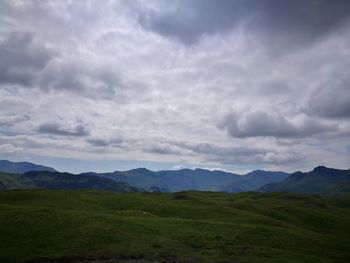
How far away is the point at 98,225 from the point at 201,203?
47192 millimetres

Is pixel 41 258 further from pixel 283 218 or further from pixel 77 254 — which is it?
pixel 283 218

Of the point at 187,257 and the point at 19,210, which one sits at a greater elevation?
the point at 19,210

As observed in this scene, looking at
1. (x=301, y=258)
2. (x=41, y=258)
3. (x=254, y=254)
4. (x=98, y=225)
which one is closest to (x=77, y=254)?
(x=41, y=258)

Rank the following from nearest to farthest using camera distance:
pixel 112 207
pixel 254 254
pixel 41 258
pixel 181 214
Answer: pixel 41 258, pixel 254 254, pixel 181 214, pixel 112 207

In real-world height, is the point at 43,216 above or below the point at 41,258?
above

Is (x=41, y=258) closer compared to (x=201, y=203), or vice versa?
(x=41, y=258)

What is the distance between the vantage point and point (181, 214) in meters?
73.6

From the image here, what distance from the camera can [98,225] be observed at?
45875 millimetres

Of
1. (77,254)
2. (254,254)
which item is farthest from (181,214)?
(77,254)

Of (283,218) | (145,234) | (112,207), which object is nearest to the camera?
(145,234)

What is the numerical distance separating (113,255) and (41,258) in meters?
7.07

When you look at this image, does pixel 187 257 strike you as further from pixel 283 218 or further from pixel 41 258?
pixel 283 218

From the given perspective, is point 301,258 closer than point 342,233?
Yes

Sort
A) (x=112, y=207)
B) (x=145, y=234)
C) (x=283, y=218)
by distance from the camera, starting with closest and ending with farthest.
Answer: (x=145, y=234)
(x=112, y=207)
(x=283, y=218)
